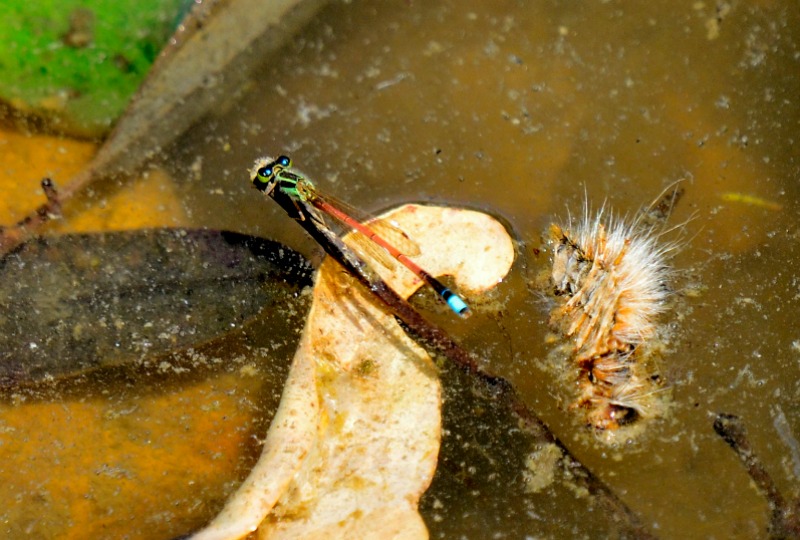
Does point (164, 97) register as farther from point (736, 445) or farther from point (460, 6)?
point (736, 445)

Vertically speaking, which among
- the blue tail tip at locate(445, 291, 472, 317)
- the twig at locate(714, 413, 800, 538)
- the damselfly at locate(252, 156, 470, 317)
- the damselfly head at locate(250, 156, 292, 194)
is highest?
the damselfly head at locate(250, 156, 292, 194)

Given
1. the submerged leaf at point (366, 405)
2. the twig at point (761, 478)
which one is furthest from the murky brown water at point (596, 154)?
the submerged leaf at point (366, 405)

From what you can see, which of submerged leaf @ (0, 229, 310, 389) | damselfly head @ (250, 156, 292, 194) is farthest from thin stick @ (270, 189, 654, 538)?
damselfly head @ (250, 156, 292, 194)

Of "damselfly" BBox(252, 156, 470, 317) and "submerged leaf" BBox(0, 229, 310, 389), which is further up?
"submerged leaf" BBox(0, 229, 310, 389)

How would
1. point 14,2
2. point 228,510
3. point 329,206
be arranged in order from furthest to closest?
point 14,2 < point 329,206 < point 228,510

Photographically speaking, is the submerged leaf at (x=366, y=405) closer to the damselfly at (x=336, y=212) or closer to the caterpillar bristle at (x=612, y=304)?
the damselfly at (x=336, y=212)

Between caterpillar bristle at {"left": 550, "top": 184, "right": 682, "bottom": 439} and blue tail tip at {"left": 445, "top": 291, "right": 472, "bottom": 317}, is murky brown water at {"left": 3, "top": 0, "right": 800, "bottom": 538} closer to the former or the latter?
caterpillar bristle at {"left": 550, "top": 184, "right": 682, "bottom": 439}

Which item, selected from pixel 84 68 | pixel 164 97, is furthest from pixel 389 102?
pixel 84 68
